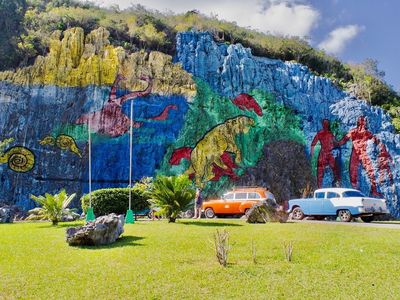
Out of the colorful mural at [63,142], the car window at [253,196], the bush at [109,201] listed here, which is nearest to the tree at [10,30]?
the colorful mural at [63,142]

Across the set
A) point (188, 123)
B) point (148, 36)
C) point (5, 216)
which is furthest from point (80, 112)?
point (5, 216)

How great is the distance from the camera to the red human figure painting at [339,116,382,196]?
3850 centimetres

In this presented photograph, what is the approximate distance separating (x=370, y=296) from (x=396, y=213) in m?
32.1

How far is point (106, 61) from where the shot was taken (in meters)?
35.1

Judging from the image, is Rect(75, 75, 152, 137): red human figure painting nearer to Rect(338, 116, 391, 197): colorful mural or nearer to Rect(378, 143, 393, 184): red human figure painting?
Rect(338, 116, 391, 197): colorful mural

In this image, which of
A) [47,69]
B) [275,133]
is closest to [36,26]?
[47,69]

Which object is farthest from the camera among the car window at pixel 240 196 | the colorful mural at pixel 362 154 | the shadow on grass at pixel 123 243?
the colorful mural at pixel 362 154

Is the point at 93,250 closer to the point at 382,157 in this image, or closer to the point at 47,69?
the point at 47,69

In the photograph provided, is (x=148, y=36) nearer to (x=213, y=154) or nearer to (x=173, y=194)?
(x=213, y=154)

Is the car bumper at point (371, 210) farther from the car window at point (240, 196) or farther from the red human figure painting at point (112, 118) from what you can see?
the red human figure painting at point (112, 118)

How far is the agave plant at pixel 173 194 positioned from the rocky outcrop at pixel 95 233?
204 inches

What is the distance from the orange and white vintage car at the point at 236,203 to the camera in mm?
22625

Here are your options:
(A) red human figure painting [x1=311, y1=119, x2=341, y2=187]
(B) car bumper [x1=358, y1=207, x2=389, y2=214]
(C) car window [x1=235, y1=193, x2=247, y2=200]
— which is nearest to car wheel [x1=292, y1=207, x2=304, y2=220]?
(C) car window [x1=235, y1=193, x2=247, y2=200]

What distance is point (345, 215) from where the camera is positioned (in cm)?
2092
